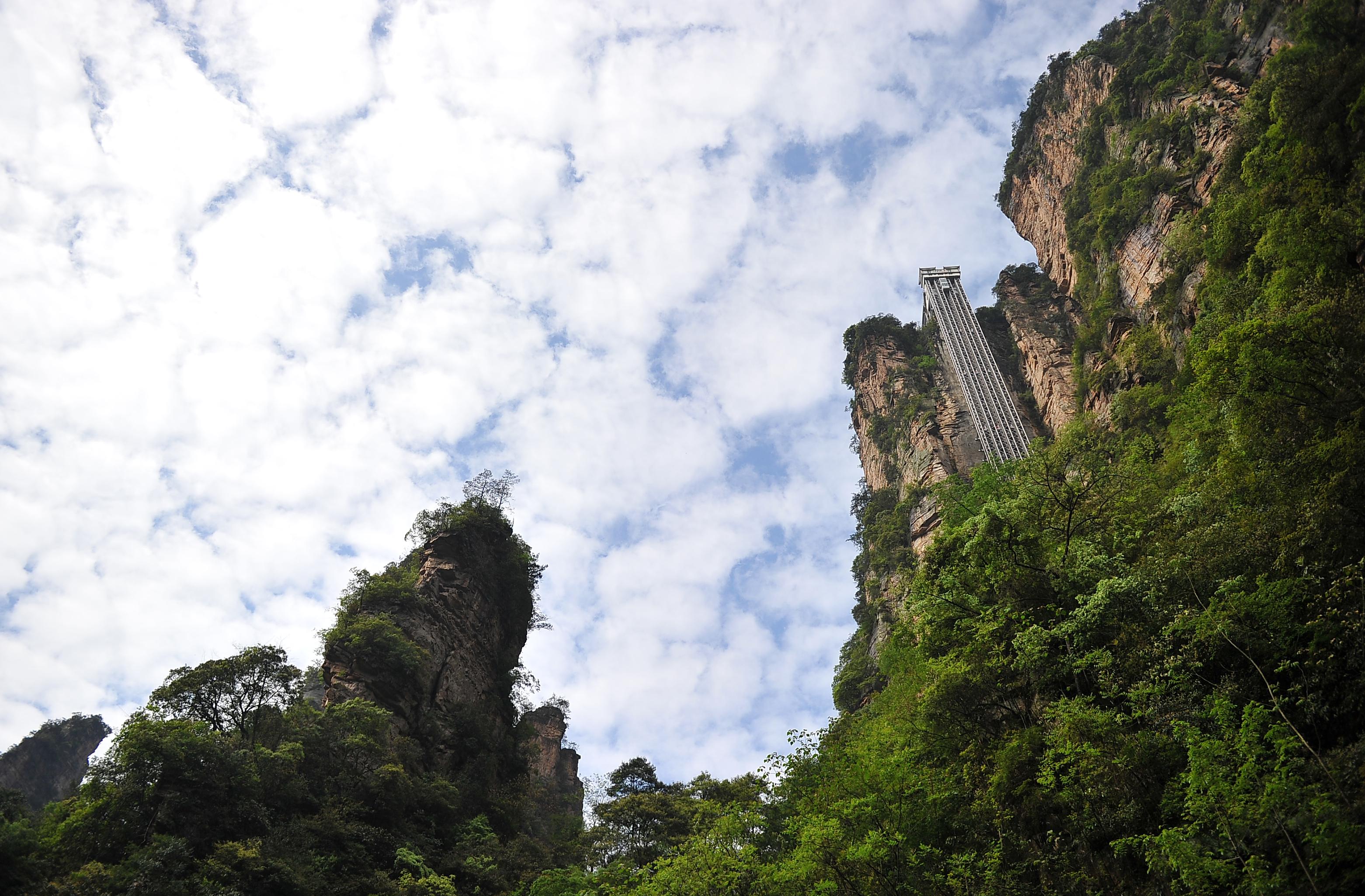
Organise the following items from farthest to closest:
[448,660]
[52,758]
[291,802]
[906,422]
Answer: [52,758] < [906,422] < [448,660] < [291,802]

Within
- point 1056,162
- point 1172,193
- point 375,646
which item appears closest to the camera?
point 1172,193

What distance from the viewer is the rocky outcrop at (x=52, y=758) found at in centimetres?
6712

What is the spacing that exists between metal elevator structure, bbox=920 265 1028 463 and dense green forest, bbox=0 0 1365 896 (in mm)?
17037

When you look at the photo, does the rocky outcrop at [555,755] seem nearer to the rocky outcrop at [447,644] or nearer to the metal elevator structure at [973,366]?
the rocky outcrop at [447,644]

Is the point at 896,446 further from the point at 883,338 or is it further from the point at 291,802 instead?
the point at 291,802

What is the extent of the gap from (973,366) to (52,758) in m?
90.6

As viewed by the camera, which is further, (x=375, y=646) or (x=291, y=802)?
(x=375, y=646)

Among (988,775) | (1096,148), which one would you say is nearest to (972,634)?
(988,775)

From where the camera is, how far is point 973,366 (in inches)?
2224

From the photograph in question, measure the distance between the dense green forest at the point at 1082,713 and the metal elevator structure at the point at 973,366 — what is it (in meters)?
17.0

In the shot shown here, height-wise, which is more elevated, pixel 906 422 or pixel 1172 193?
pixel 906 422

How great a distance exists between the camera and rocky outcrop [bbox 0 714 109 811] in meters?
67.1

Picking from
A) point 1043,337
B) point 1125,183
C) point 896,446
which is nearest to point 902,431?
point 896,446

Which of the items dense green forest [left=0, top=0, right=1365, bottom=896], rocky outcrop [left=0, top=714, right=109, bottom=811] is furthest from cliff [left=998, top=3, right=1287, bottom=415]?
rocky outcrop [left=0, top=714, right=109, bottom=811]
